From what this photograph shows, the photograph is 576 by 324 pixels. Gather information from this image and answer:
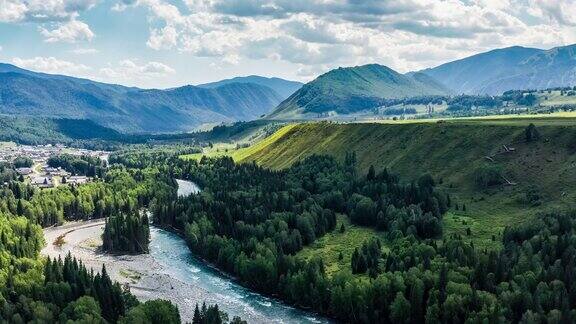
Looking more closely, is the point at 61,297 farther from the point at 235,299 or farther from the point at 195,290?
the point at 235,299

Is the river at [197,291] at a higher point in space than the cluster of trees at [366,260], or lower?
lower

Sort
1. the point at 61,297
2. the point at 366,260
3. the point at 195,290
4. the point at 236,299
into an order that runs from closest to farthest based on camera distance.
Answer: the point at 61,297
the point at 236,299
the point at 366,260
the point at 195,290

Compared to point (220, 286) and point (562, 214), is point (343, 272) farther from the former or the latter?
point (562, 214)

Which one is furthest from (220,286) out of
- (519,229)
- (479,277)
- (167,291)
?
(519,229)

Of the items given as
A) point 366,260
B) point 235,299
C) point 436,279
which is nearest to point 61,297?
point 235,299

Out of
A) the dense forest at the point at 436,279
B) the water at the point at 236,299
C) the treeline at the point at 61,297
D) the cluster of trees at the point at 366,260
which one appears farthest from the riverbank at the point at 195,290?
the cluster of trees at the point at 366,260

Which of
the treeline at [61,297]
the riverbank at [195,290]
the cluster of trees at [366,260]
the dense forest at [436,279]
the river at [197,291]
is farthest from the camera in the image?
the cluster of trees at [366,260]

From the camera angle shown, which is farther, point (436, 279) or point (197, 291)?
point (197, 291)

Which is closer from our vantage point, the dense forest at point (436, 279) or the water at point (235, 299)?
the dense forest at point (436, 279)

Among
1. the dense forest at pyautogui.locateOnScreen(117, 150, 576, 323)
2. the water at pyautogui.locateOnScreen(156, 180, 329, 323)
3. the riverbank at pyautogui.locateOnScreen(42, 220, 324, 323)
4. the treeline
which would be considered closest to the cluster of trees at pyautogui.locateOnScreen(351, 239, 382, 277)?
the dense forest at pyautogui.locateOnScreen(117, 150, 576, 323)

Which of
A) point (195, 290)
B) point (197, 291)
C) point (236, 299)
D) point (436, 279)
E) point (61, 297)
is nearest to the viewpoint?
point (436, 279)

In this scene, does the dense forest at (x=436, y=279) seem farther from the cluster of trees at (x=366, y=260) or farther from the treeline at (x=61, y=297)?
the treeline at (x=61, y=297)

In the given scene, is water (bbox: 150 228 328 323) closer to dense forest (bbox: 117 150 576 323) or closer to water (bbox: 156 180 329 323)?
water (bbox: 156 180 329 323)
